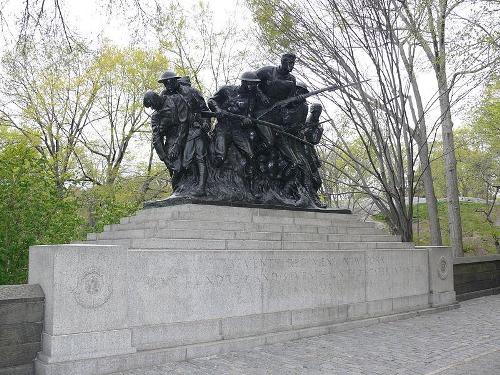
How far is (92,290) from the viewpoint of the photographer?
6.31 meters

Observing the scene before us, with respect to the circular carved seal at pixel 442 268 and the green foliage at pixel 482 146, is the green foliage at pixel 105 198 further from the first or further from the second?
the green foliage at pixel 482 146

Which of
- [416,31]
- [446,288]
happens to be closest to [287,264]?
[446,288]

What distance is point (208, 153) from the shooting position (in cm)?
988

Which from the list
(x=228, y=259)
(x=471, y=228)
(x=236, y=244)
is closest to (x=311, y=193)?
(x=236, y=244)

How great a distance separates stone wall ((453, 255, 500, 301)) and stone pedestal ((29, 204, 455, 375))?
9.73 ft

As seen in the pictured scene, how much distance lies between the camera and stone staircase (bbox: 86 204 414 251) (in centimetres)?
784

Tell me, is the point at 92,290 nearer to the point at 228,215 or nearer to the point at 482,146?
the point at 228,215

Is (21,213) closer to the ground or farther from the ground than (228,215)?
farther from the ground

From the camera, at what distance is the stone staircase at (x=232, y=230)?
7.84 m

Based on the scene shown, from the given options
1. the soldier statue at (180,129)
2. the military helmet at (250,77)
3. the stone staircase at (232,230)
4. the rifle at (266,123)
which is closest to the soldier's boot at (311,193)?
the stone staircase at (232,230)

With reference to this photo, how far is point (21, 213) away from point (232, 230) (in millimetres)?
5107

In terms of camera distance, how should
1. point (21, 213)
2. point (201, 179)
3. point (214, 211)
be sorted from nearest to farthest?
1. point (214, 211)
2. point (201, 179)
3. point (21, 213)

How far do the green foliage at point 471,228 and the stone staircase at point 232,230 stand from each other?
1552cm

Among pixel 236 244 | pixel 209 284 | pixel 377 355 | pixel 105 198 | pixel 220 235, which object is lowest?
pixel 377 355
